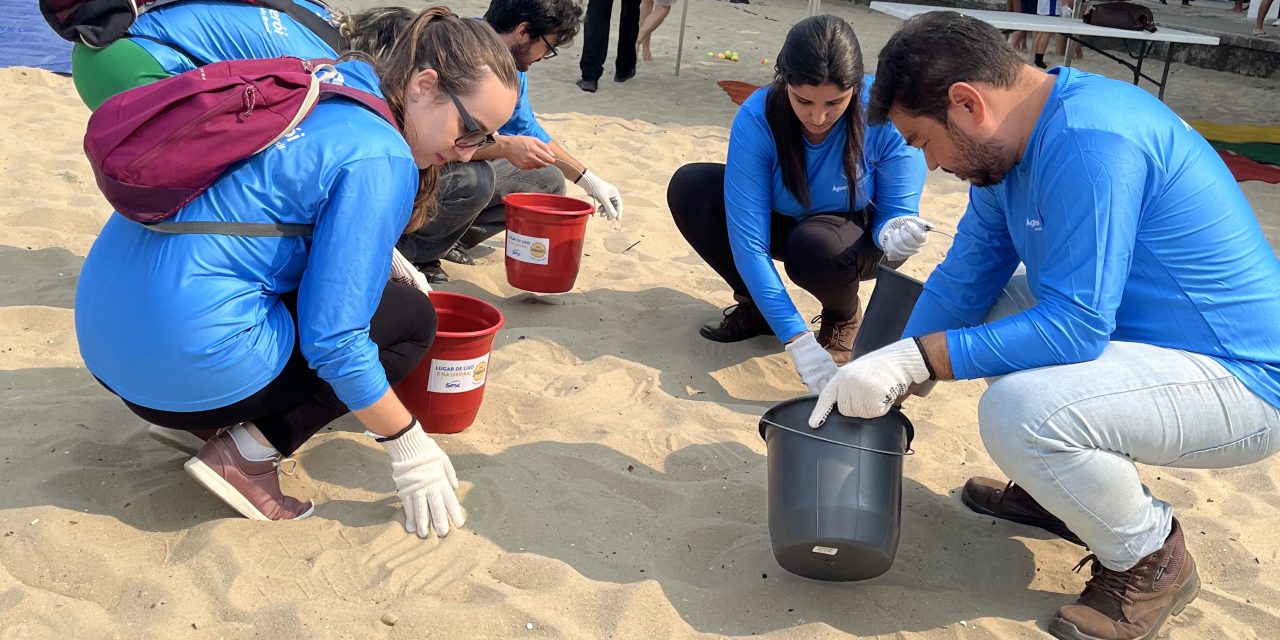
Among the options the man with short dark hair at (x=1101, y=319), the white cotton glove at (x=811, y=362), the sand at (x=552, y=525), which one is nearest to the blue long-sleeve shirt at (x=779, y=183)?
the white cotton glove at (x=811, y=362)

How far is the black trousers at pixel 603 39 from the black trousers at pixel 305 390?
17.0 ft

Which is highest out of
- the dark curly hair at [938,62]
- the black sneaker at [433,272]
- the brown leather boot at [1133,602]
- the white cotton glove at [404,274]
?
the dark curly hair at [938,62]

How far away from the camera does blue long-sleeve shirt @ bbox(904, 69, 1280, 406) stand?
2010 mm

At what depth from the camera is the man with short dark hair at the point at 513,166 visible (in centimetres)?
361

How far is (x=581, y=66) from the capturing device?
24.4 ft

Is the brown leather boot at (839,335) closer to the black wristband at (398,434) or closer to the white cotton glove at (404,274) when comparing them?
the white cotton glove at (404,274)

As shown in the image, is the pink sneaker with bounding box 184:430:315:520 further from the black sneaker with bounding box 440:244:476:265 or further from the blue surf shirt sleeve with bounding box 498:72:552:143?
the black sneaker with bounding box 440:244:476:265

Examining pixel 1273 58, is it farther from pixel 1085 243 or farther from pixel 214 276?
pixel 214 276

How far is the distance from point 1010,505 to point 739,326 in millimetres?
1262

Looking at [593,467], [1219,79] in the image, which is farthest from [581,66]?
[1219,79]

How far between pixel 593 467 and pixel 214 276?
108 cm

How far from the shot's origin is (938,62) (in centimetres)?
210

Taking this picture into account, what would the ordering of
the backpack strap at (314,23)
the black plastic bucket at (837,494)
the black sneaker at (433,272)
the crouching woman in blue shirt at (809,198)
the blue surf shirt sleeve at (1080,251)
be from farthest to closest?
the black sneaker at (433,272), the backpack strap at (314,23), the crouching woman in blue shirt at (809,198), the black plastic bucket at (837,494), the blue surf shirt sleeve at (1080,251)

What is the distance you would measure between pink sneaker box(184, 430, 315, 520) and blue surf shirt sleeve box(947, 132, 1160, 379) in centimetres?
156
